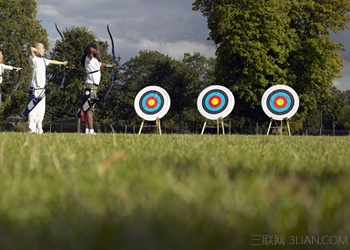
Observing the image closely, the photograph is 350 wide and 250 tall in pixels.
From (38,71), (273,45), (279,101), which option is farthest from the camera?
(273,45)

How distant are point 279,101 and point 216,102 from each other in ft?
8.99

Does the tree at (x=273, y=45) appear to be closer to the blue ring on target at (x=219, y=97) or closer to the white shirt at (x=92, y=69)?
the blue ring on target at (x=219, y=97)

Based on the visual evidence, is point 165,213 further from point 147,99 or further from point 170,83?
point 170,83

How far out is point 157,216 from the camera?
140cm

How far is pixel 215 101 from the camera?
813 inches

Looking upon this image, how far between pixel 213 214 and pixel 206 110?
19178 millimetres

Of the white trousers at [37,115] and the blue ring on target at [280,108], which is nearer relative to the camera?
the white trousers at [37,115]

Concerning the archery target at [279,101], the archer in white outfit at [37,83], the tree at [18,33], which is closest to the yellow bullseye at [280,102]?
the archery target at [279,101]

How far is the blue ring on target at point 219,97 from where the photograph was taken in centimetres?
2042

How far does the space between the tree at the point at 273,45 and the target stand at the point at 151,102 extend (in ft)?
42.9

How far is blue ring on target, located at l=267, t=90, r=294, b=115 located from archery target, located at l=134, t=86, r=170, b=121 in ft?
15.5

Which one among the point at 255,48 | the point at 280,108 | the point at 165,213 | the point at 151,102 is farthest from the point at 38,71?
the point at 255,48

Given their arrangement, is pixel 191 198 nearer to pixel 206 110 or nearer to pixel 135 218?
pixel 135 218

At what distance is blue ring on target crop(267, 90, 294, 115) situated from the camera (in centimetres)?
2066
